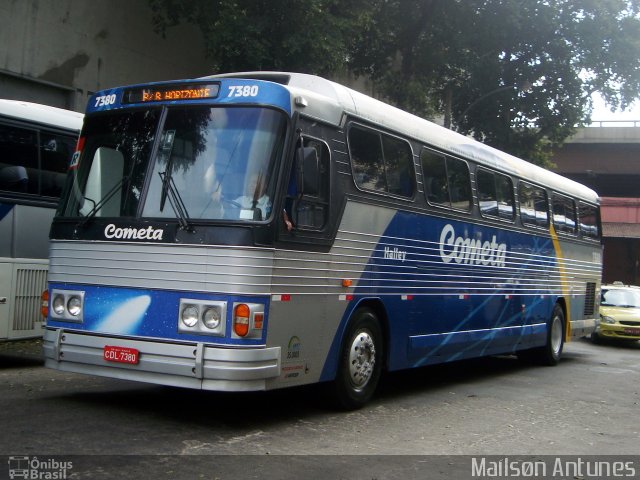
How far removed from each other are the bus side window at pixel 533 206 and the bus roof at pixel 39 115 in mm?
7460

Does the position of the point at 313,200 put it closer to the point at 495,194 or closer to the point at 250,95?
the point at 250,95

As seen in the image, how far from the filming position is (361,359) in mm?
8992

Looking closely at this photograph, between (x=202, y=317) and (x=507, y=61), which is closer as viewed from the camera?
(x=202, y=317)

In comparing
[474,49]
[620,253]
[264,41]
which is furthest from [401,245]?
[620,253]

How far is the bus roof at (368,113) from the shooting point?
834 centimetres

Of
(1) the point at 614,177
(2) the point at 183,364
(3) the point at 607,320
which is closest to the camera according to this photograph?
(2) the point at 183,364

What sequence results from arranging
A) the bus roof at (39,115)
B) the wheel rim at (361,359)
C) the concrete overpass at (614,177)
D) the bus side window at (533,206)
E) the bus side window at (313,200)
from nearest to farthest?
the bus side window at (313,200) < the wheel rim at (361,359) < the bus roof at (39,115) < the bus side window at (533,206) < the concrete overpass at (614,177)

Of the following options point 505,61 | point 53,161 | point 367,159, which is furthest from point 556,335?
point 505,61

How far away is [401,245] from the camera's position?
9.91m

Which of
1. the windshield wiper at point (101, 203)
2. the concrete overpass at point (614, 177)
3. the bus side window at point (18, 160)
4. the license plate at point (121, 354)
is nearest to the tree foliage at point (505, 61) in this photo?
the concrete overpass at point (614, 177)

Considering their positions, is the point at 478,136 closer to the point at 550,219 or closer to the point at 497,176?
the point at 550,219

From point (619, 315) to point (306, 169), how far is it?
17317 mm

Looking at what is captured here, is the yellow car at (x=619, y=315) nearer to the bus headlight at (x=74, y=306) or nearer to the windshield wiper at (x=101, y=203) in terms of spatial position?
the windshield wiper at (x=101, y=203)

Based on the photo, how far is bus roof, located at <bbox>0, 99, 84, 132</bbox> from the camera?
36.2 feet
